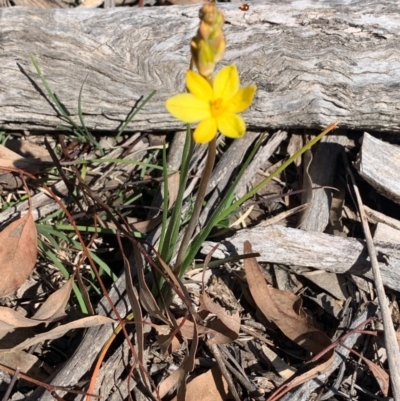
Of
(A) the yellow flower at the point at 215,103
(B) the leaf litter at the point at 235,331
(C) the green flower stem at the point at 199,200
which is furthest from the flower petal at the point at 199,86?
(B) the leaf litter at the point at 235,331

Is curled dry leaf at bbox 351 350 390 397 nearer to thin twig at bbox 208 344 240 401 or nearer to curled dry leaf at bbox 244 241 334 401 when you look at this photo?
curled dry leaf at bbox 244 241 334 401

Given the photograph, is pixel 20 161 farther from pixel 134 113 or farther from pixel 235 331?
pixel 235 331

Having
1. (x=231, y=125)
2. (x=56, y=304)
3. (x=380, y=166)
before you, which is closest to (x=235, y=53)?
(x=380, y=166)

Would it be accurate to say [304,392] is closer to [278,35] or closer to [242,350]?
[242,350]

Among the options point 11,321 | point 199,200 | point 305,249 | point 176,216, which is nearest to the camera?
point 199,200

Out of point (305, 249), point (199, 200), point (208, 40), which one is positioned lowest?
point (305, 249)

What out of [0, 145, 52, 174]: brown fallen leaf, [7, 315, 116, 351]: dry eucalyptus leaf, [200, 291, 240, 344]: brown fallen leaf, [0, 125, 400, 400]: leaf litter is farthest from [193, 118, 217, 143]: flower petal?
[0, 145, 52, 174]: brown fallen leaf
